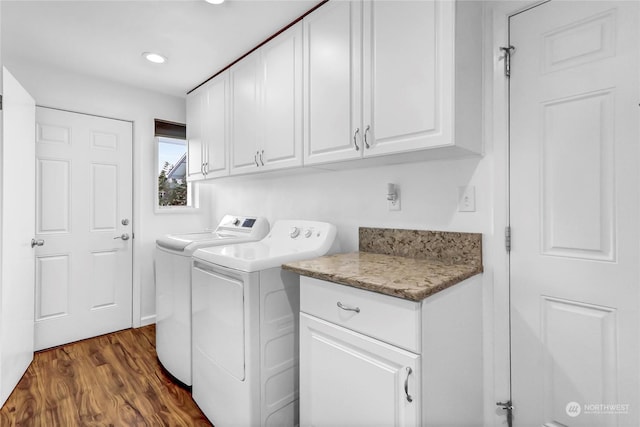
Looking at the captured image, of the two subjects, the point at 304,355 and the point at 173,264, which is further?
the point at 173,264

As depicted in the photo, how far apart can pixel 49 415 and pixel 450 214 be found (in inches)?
97.0

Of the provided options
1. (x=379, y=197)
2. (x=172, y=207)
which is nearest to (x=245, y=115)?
(x=379, y=197)

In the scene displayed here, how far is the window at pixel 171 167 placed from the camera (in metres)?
3.21

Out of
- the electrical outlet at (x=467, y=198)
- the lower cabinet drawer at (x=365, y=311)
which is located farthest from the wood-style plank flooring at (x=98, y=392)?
the electrical outlet at (x=467, y=198)

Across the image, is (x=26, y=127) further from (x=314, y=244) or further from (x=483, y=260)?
(x=483, y=260)

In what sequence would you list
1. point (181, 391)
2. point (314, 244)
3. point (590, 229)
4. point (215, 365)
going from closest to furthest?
point (590, 229)
point (215, 365)
point (314, 244)
point (181, 391)

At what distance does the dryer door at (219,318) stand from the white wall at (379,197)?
79 cm

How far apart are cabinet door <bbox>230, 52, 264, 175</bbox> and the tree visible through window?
1.24m

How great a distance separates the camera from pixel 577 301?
4.08 feet

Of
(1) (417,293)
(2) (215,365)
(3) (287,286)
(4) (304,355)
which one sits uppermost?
(1) (417,293)

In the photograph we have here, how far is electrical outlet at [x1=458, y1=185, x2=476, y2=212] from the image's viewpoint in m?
1.49

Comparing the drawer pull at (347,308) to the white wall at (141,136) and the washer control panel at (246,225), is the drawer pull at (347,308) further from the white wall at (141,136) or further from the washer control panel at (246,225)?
the white wall at (141,136)

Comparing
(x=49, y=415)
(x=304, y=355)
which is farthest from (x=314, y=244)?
(x=49, y=415)

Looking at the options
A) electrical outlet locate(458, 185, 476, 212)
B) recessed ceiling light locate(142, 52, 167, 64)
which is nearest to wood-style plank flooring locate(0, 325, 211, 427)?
electrical outlet locate(458, 185, 476, 212)
